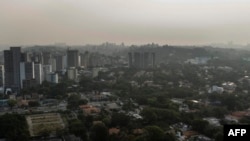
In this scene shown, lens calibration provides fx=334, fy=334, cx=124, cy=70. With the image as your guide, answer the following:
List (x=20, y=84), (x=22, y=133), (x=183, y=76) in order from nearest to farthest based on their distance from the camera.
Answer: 1. (x=22, y=133)
2. (x=20, y=84)
3. (x=183, y=76)

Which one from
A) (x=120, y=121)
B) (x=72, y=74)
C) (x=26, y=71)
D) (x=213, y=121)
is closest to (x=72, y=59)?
(x=72, y=74)

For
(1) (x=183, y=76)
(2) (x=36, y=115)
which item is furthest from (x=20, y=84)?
(1) (x=183, y=76)

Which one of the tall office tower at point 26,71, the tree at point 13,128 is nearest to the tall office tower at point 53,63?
the tall office tower at point 26,71

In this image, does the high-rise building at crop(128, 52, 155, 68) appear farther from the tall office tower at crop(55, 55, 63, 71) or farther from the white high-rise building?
the white high-rise building

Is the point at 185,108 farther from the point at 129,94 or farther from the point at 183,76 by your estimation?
the point at 183,76

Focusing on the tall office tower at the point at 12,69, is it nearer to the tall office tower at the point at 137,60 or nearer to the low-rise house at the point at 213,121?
the tall office tower at the point at 137,60

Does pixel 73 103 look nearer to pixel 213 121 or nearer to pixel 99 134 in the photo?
pixel 99 134
